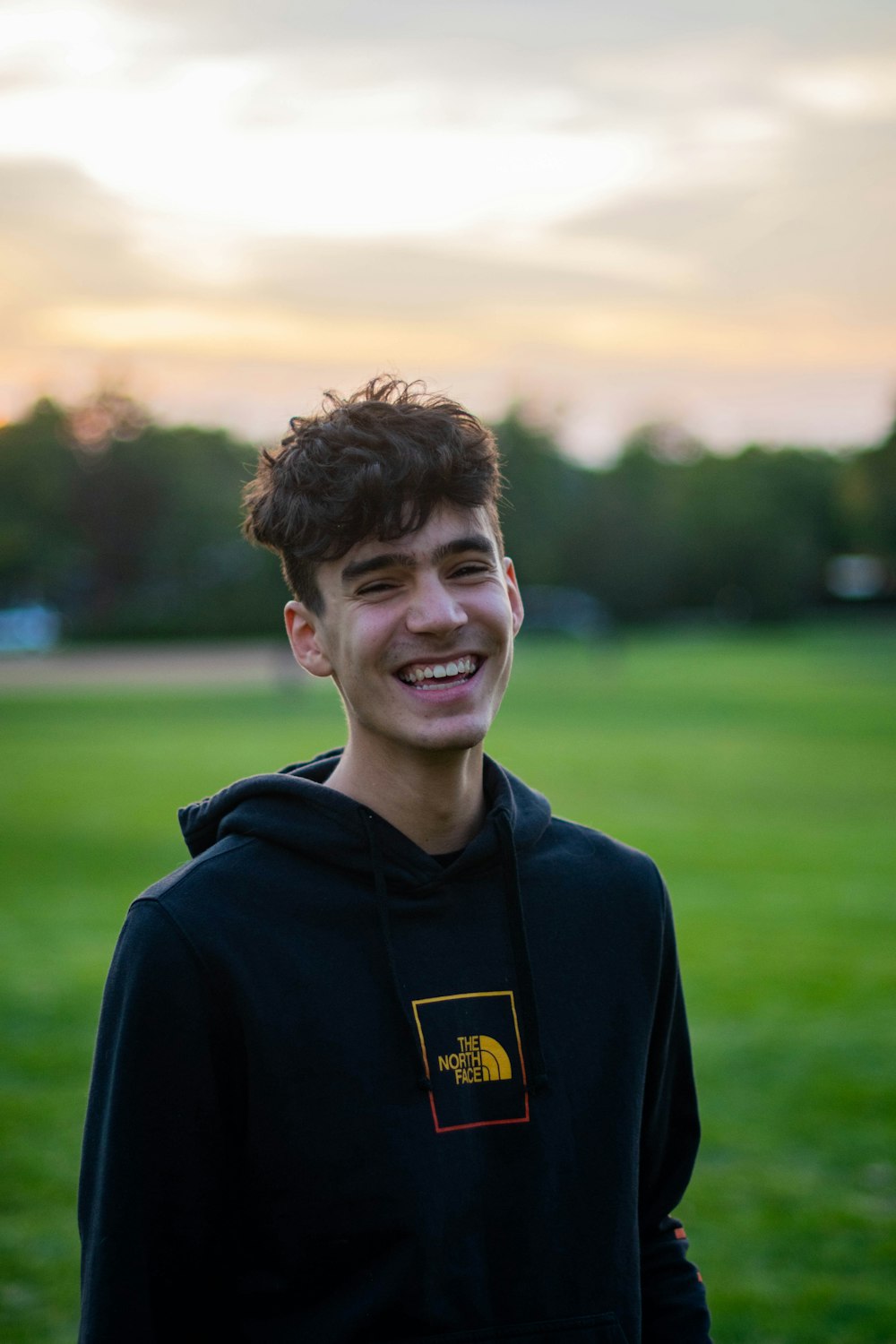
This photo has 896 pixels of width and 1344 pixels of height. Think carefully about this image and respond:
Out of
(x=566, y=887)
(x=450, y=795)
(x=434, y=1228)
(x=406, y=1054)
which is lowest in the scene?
(x=434, y=1228)

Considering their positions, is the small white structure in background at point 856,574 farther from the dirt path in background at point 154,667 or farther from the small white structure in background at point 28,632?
the small white structure in background at point 28,632

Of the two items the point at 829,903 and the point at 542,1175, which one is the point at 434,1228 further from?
the point at 829,903

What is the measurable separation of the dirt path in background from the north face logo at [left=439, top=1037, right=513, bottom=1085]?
34174 mm

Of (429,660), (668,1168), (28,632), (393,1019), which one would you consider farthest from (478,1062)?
(28,632)

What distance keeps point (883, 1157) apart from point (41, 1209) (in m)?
3.69

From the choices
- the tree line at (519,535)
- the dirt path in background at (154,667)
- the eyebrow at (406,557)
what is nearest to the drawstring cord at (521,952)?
the eyebrow at (406,557)

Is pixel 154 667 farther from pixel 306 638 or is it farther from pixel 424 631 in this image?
pixel 424 631

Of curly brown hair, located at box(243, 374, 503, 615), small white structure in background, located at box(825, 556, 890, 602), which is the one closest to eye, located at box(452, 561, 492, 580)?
curly brown hair, located at box(243, 374, 503, 615)

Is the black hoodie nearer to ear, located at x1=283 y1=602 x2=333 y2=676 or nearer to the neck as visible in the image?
the neck

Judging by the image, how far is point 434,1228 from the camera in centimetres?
208

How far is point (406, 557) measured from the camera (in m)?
2.37

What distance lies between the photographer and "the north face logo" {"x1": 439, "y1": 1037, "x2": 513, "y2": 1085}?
220 cm

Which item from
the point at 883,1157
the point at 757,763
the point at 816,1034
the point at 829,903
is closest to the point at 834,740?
the point at 757,763

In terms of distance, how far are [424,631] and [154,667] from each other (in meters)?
45.1
